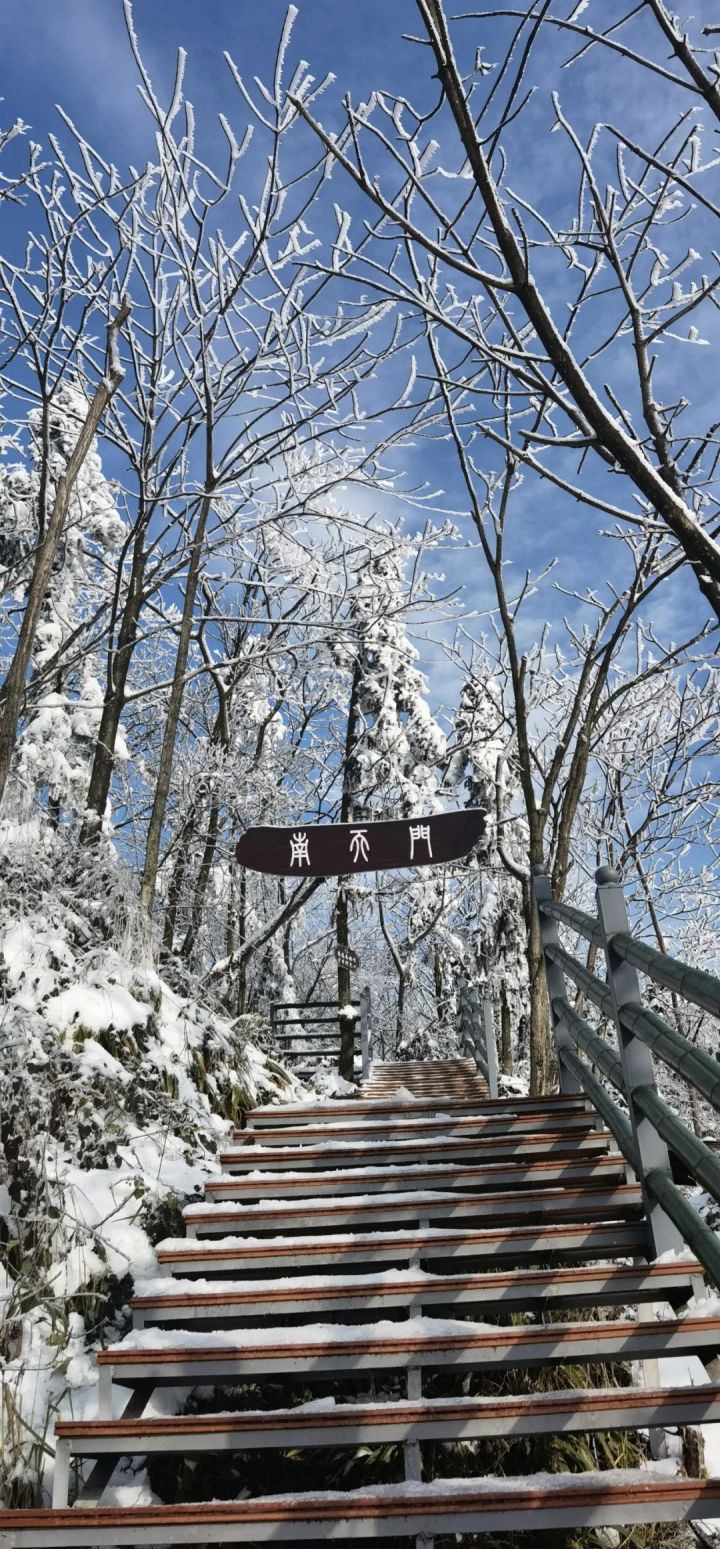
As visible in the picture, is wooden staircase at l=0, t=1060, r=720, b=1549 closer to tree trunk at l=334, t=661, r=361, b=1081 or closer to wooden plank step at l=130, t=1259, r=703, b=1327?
wooden plank step at l=130, t=1259, r=703, b=1327

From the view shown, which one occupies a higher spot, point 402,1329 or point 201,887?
point 201,887

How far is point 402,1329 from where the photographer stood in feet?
8.39

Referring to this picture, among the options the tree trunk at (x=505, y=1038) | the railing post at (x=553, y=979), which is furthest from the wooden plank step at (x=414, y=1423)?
the tree trunk at (x=505, y=1038)

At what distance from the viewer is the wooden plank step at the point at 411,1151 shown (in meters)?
3.67

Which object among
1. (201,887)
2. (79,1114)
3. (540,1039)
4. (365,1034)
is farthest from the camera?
(201,887)

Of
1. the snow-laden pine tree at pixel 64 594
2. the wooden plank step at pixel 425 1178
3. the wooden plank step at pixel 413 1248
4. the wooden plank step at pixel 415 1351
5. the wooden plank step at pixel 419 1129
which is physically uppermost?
the snow-laden pine tree at pixel 64 594

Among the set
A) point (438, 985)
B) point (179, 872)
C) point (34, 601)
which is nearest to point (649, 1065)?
point (34, 601)

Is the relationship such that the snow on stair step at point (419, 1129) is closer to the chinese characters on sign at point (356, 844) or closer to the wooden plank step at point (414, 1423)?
the wooden plank step at point (414, 1423)

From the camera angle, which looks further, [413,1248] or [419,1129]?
[419,1129]

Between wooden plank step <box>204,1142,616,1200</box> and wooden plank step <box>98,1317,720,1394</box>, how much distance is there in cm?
91

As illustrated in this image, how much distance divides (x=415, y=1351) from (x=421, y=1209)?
0.76 m

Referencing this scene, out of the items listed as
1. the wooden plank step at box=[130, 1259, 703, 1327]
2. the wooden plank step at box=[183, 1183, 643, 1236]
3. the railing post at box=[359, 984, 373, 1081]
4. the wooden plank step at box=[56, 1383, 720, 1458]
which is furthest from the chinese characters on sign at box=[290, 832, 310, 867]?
the wooden plank step at box=[56, 1383, 720, 1458]

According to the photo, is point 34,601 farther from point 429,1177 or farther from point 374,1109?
point 429,1177

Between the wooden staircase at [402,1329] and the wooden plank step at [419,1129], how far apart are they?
17 millimetres
